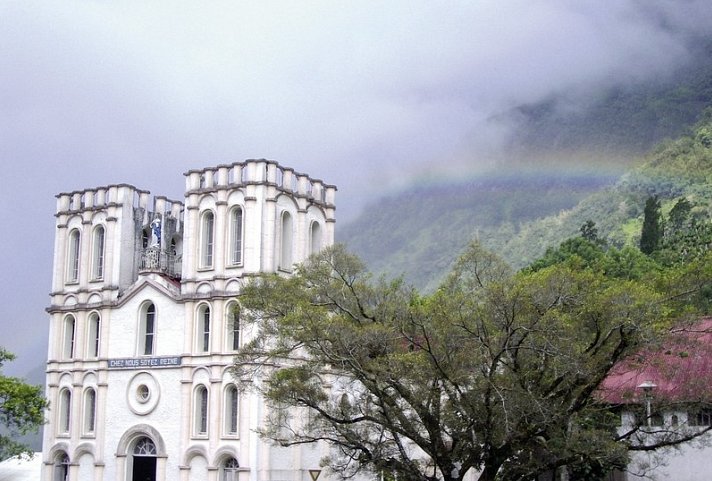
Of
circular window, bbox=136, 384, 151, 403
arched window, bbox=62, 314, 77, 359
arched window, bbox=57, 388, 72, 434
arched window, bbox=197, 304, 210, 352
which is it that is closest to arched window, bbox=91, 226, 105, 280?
arched window, bbox=62, 314, 77, 359

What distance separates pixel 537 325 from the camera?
25797 millimetres

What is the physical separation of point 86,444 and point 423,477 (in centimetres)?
2458

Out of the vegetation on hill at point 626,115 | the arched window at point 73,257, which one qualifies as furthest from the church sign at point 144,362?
the vegetation on hill at point 626,115

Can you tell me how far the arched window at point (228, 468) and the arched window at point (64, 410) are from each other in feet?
33.2

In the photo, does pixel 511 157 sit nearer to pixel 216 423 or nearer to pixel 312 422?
pixel 216 423

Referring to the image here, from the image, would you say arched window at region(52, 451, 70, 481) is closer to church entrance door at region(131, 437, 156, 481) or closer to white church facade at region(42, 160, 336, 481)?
white church facade at region(42, 160, 336, 481)

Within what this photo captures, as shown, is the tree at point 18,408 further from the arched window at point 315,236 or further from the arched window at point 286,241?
the arched window at point 315,236

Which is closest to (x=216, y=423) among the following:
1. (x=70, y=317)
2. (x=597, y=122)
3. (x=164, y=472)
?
(x=164, y=472)

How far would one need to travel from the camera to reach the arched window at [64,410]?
48.4 m

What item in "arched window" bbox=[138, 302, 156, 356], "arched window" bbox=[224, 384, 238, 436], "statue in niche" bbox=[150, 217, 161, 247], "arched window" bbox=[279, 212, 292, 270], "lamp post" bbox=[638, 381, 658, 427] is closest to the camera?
"lamp post" bbox=[638, 381, 658, 427]

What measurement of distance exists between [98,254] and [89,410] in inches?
318

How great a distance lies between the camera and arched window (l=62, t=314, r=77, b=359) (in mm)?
49312

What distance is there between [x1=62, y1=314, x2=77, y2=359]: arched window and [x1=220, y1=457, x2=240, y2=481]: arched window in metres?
11.5

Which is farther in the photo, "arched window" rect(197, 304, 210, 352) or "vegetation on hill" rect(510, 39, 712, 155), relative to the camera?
"vegetation on hill" rect(510, 39, 712, 155)
